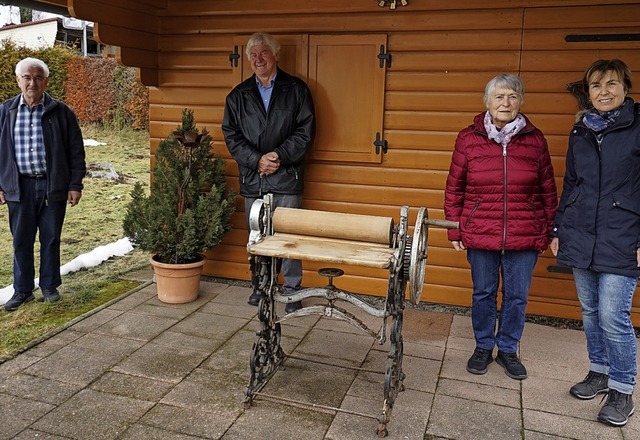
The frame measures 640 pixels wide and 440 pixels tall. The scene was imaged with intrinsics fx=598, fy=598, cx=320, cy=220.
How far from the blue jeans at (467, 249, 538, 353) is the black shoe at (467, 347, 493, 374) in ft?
0.12

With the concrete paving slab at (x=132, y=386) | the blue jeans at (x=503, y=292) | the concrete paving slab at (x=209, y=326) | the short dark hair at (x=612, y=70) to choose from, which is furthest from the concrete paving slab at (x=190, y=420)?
the short dark hair at (x=612, y=70)

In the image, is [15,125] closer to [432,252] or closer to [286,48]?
[286,48]

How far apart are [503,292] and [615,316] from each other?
2.07 ft

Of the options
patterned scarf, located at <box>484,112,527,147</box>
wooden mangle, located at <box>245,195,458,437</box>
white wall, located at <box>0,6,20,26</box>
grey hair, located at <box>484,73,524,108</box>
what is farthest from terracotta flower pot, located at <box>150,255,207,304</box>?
white wall, located at <box>0,6,20,26</box>

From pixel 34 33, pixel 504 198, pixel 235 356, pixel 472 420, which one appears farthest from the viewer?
pixel 34 33

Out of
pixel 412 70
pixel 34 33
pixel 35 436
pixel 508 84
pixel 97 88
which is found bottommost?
pixel 35 436

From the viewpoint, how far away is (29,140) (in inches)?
167

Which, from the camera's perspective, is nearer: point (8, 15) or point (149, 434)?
point (149, 434)

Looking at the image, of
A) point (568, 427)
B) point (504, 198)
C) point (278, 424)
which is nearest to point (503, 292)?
point (504, 198)

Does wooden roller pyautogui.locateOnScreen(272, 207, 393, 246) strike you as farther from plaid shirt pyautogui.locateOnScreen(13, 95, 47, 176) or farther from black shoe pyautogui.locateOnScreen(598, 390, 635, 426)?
plaid shirt pyautogui.locateOnScreen(13, 95, 47, 176)

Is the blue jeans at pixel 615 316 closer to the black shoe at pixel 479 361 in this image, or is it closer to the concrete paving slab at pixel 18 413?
the black shoe at pixel 479 361

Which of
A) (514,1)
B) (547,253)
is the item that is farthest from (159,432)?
(514,1)

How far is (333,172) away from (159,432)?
2.45 meters

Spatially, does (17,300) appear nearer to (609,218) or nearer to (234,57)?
(234,57)
